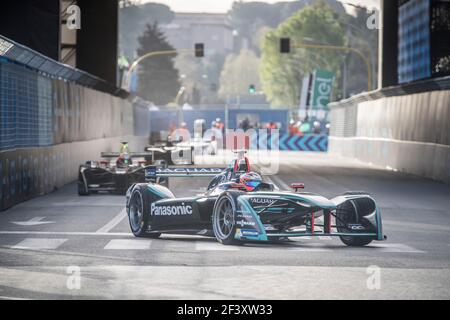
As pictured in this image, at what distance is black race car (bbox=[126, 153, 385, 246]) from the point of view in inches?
591

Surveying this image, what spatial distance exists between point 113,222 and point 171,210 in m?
3.26

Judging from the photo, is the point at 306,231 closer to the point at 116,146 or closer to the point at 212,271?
the point at 212,271

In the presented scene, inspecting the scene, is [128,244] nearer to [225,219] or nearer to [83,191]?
A: [225,219]

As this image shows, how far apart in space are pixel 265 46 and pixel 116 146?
109104 mm

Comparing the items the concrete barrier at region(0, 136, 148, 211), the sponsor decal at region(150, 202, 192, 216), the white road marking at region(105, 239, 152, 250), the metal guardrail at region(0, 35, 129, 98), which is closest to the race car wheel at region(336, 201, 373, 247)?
the sponsor decal at region(150, 202, 192, 216)

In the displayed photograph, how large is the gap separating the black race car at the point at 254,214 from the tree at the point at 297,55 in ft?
421

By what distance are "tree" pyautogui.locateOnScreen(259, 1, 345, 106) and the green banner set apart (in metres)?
44.7

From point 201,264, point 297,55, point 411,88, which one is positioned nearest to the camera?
point 201,264

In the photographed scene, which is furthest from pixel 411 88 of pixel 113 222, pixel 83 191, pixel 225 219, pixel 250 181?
pixel 225 219

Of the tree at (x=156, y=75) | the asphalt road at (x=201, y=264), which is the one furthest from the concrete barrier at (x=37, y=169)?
the tree at (x=156, y=75)

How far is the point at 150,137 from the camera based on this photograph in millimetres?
74125

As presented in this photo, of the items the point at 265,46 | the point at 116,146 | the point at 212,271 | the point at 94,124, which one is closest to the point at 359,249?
the point at 212,271

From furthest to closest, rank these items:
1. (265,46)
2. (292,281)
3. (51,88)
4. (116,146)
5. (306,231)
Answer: (265,46), (116,146), (51,88), (306,231), (292,281)

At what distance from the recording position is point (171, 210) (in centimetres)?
1648
